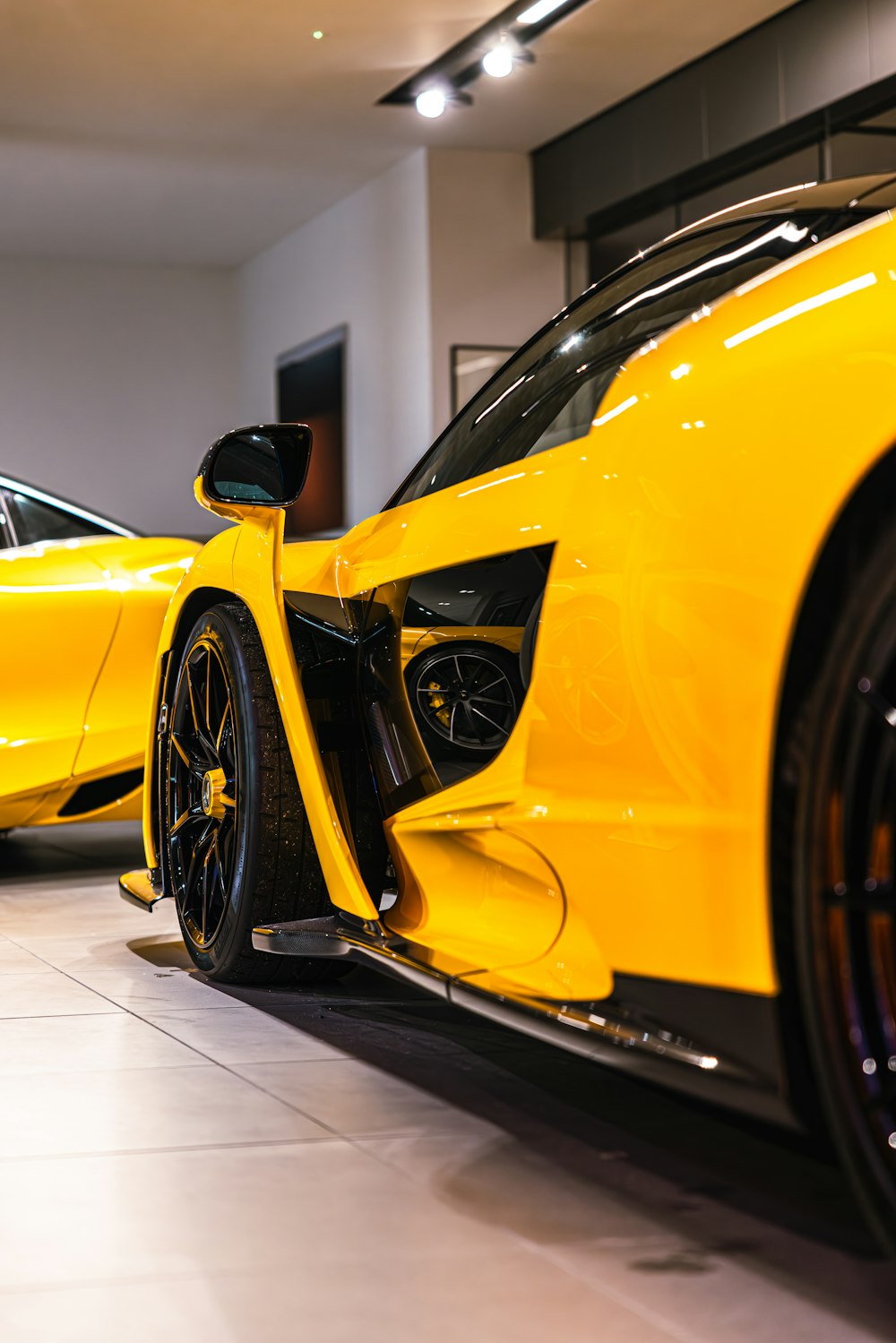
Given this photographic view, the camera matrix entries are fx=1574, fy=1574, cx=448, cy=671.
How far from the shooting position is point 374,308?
11.3 m

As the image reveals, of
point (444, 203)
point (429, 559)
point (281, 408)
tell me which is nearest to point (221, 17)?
point (444, 203)

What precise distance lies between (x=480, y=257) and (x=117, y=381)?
4.46 meters

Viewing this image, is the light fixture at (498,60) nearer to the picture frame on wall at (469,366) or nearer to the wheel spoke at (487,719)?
the picture frame on wall at (469,366)

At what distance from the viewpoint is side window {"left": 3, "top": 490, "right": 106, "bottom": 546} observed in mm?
4516

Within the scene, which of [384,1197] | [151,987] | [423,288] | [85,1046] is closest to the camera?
[384,1197]

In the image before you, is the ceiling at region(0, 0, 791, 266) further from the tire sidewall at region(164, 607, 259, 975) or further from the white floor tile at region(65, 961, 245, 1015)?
the white floor tile at region(65, 961, 245, 1015)

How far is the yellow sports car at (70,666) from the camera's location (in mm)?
4336

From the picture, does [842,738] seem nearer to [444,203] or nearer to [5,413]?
[444,203]

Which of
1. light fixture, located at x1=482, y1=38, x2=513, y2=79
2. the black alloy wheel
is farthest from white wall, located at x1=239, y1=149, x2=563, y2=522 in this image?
the black alloy wheel

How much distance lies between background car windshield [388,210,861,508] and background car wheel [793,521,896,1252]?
62 centimetres

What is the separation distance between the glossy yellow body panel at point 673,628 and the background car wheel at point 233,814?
2.16 feet

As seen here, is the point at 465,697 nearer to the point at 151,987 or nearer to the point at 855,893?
the point at 855,893

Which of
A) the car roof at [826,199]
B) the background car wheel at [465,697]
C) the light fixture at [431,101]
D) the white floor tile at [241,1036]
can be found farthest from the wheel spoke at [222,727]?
the light fixture at [431,101]

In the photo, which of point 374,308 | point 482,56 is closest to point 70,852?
point 482,56
